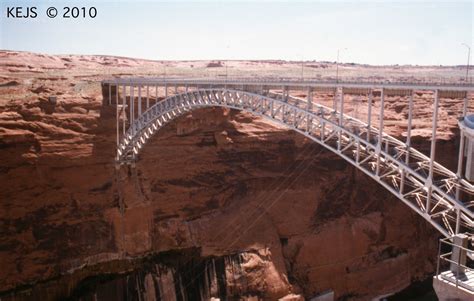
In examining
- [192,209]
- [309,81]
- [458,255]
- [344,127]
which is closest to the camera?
[458,255]

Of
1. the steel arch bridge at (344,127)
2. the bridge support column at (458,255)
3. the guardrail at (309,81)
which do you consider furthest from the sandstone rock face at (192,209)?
the bridge support column at (458,255)

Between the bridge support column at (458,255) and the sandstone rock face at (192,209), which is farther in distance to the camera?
the sandstone rock face at (192,209)

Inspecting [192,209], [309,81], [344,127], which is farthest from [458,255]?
[192,209]

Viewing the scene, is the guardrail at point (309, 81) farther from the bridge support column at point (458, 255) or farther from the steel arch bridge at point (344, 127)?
the bridge support column at point (458, 255)

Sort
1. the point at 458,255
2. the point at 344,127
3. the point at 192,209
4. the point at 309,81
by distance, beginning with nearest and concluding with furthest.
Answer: the point at 458,255 → the point at 344,127 → the point at 309,81 → the point at 192,209

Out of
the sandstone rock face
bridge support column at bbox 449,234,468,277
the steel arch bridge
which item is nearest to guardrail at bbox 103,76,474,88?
the steel arch bridge

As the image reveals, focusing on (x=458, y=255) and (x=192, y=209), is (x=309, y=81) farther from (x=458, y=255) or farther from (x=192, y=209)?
(x=192, y=209)

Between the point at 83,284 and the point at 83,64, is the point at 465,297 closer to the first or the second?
the point at 83,284
